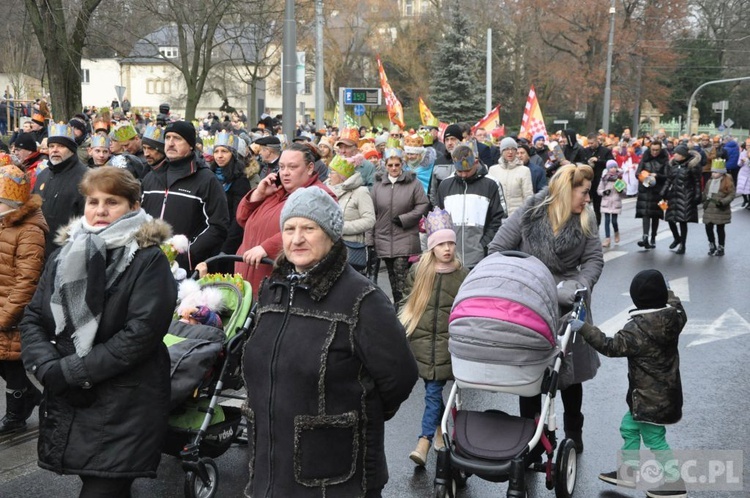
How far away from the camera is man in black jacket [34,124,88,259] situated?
7879 mm

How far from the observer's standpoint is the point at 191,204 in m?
7.25

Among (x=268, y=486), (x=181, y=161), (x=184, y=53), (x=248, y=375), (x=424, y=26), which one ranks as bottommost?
(x=268, y=486)

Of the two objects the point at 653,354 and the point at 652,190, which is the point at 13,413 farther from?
the point at 652,190

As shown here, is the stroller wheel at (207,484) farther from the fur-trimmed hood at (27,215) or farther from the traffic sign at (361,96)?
the traffic sign at (361,96)

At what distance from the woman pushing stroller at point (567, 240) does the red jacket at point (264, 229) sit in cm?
132

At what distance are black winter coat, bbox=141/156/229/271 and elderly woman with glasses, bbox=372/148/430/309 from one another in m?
3.23

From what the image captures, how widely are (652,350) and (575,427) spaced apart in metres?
1.07

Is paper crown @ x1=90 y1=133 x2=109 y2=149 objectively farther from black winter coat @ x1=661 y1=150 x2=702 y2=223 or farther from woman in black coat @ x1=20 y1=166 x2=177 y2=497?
black winter coat @ x1=661 y1=150 x2=702 y2=223

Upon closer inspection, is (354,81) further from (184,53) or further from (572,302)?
(572,302)

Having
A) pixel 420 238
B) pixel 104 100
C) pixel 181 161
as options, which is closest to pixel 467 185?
pixel 420 238

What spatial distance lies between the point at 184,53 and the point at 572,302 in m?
29.5

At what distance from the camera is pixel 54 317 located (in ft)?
13.7

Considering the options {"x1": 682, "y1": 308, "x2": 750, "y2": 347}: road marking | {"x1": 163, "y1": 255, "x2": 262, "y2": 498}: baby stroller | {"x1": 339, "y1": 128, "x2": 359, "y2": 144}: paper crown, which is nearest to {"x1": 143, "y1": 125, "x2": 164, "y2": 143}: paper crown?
{"x1": 163, "y1": 255, "x2": 262, "y2": 498}: baby stroller

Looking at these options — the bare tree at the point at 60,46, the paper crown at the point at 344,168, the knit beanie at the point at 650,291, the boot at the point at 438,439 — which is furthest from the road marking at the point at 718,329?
the bare tree at the point at 60,46
